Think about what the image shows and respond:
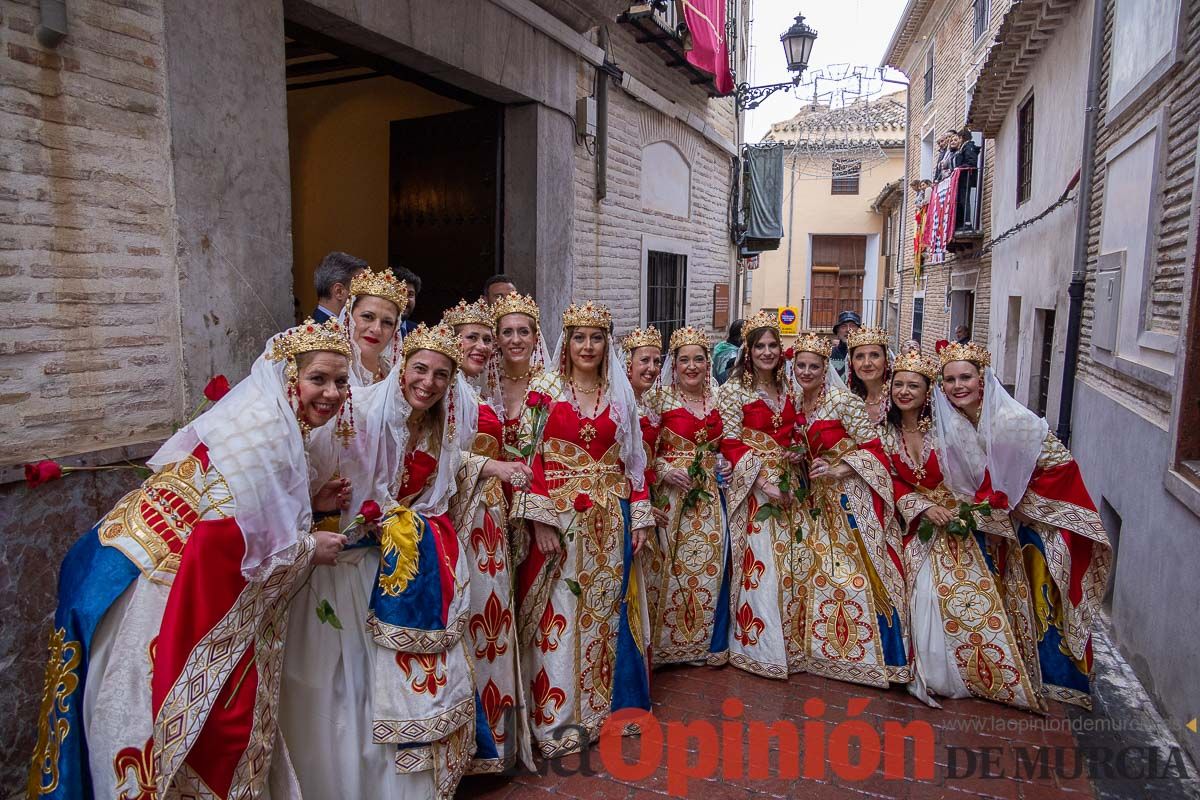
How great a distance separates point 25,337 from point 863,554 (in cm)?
424

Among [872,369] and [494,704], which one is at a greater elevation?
[872,369]

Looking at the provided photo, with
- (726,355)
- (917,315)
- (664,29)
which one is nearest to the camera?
(726,355)

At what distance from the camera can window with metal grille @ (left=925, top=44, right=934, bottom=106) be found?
1953 cm

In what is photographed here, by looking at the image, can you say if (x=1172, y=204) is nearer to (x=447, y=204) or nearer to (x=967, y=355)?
(x=967, y=355)

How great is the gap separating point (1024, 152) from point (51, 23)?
11646mm

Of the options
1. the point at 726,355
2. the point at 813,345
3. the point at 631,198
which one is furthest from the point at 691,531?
the point at 631,198

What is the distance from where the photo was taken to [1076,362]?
7.46m

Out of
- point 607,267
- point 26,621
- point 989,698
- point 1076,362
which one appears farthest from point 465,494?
point 1076,362

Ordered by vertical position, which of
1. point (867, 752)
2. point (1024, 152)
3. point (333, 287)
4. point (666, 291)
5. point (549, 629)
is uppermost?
point (1024, 152)

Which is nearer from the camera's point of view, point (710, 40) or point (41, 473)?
point (41, 473)

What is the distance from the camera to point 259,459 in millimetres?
2295

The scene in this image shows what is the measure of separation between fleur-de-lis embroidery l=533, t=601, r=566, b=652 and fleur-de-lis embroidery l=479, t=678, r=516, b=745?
11.8 inches

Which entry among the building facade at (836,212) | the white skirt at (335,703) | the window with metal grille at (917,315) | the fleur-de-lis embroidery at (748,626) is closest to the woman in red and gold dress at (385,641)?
the white skirt at (335,703)

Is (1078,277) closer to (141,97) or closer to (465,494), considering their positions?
(465,494)
